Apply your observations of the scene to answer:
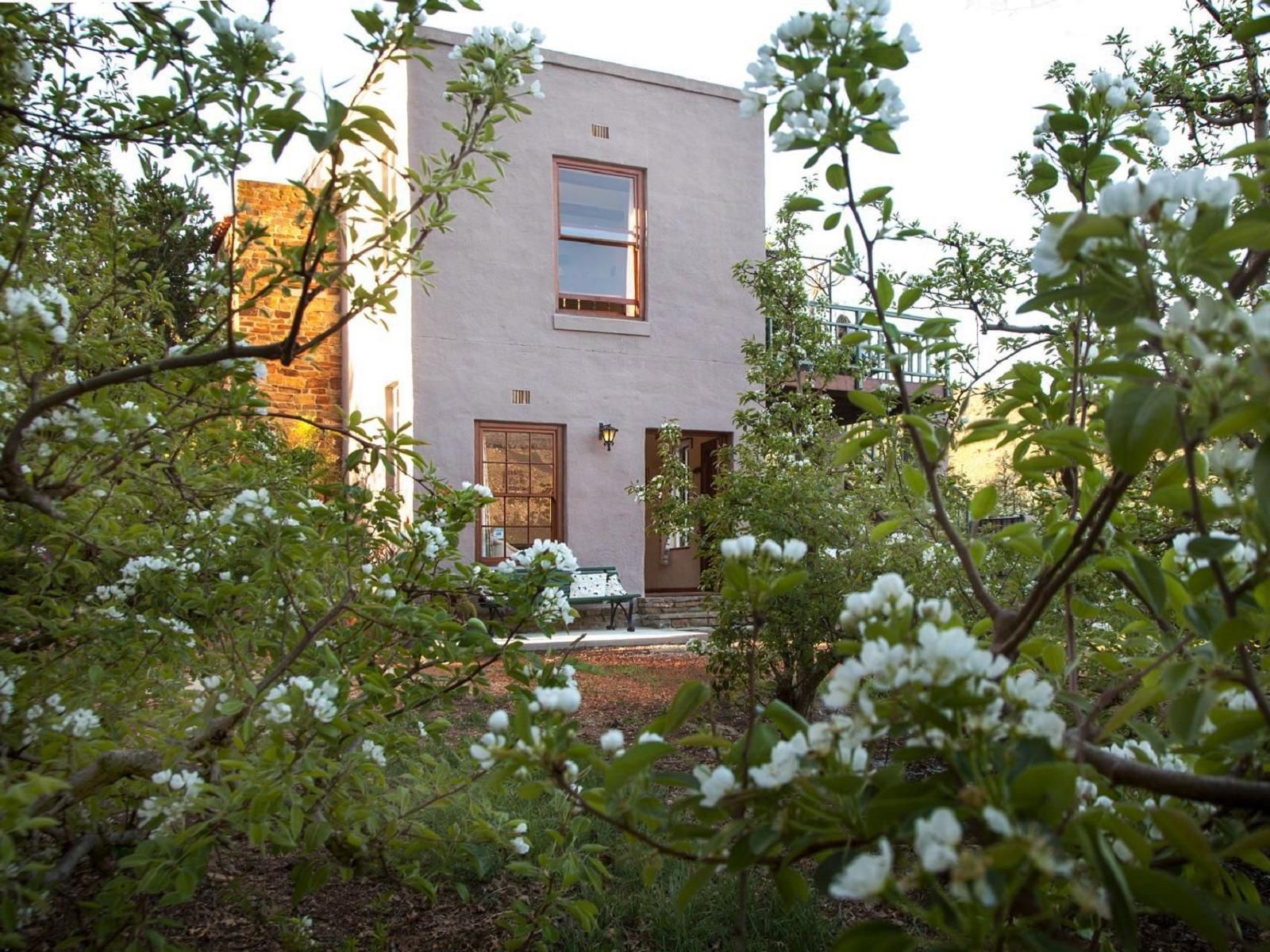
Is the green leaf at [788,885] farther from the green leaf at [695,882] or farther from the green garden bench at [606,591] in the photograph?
the green garden bench at [606,591]

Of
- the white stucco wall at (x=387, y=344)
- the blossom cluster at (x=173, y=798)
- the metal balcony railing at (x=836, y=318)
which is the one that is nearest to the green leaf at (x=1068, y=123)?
the blossom cluster at (x=173, y=798)

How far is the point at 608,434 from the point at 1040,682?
785 centimetres

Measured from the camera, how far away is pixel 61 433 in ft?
5.40

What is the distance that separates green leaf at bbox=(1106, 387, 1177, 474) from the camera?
57cm

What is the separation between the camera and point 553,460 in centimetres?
871

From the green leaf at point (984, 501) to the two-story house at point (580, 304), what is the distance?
724 centimetres

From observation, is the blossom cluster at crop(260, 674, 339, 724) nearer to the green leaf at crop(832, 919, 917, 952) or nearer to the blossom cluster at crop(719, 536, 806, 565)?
the blossom cluster at crop(719, 536, 806, 565)

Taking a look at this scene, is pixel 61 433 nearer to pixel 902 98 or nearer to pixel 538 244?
pixel 902 98

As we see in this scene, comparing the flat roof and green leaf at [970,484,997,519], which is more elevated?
the flat roof

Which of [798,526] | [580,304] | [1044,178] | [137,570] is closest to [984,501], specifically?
[1044,178]

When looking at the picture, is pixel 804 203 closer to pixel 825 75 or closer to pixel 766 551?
pixel 825 75

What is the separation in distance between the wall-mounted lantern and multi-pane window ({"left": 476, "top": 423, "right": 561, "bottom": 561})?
0.45 meters

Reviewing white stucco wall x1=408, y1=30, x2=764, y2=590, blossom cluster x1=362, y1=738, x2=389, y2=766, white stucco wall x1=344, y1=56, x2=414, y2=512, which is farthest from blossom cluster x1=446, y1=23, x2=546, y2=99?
white stucco wall x1=408, y1=30, x2=764, y2=590

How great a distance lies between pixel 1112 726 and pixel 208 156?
1703 millimetres
